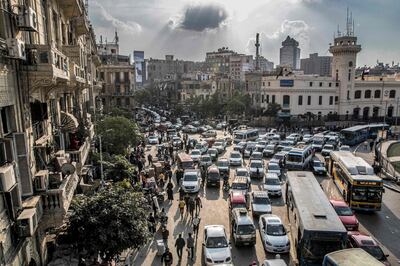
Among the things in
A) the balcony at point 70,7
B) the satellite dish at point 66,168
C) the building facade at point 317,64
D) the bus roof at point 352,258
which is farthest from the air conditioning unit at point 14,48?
the building facade at point 317,64

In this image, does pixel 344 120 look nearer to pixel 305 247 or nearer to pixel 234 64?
pixel 305 247

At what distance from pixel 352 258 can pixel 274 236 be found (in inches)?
192

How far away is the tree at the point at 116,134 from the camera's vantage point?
2527 centimetres

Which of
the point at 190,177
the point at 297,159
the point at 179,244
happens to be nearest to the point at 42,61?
the point at 179,244

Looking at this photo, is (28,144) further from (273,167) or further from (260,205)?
(273,167)

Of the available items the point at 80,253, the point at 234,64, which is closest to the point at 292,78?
the point at 80,253

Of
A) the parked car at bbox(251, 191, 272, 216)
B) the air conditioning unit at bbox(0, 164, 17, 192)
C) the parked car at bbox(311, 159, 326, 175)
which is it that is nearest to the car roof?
the parked car at bbox(251, 191, 272, 216)

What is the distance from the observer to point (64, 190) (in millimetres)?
10297

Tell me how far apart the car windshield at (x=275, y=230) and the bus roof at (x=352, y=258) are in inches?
169

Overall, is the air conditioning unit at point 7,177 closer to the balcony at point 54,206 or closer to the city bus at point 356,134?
the balcony at point 54,206

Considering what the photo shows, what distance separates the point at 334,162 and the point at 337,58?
46.1 metres

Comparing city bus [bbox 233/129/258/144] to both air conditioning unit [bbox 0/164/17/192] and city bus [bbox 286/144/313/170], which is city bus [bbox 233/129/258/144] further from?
air conditioning unit [bbox 0/164/17/192]

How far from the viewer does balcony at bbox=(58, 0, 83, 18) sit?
1606cm

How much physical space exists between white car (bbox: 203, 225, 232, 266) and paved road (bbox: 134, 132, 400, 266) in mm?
820
